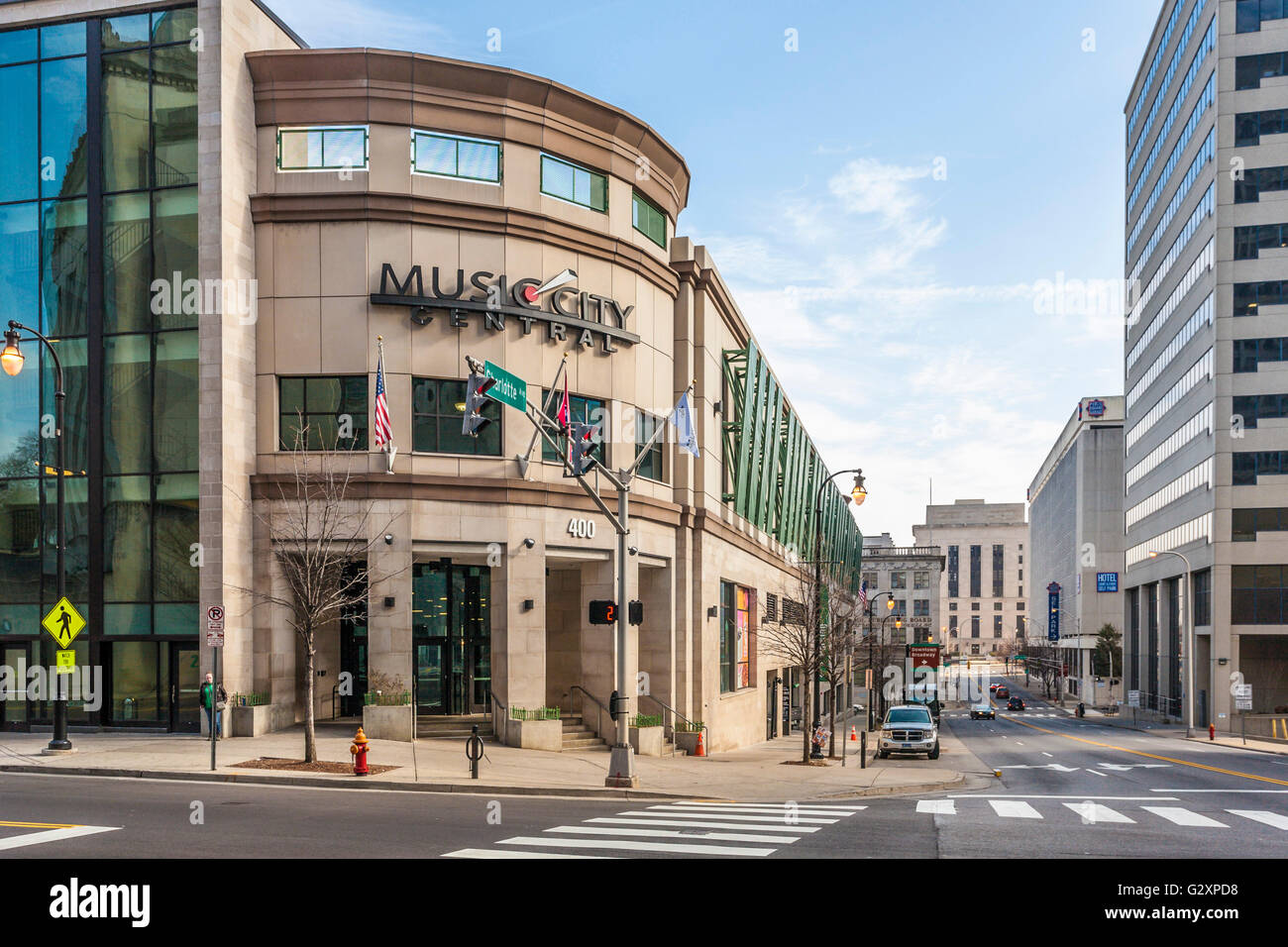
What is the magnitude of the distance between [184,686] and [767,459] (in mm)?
30740

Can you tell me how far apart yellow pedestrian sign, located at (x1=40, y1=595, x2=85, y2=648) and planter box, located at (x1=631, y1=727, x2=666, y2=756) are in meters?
15.4

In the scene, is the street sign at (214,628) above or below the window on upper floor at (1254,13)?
below

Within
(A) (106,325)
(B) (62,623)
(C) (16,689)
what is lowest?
(C) (16,689)

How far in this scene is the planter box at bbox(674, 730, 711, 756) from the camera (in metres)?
34.6

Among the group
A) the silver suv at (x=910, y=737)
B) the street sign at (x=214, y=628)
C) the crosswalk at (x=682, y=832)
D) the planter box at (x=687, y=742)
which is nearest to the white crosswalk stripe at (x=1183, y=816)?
the crosswalk at (x=682, y=832)

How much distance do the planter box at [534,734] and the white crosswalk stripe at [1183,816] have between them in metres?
15.1

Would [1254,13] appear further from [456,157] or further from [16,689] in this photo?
[16,689]

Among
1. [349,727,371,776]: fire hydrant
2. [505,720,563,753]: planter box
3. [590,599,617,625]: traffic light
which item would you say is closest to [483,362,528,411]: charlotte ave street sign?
[590,599,617,625]: traffic light

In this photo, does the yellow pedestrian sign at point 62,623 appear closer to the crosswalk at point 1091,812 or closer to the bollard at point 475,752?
the bollard at point 475,752

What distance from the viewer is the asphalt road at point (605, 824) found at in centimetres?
1370

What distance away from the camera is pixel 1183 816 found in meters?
19.2

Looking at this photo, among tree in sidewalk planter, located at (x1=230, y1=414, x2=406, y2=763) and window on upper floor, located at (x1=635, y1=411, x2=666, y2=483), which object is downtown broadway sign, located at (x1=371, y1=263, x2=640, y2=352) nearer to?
window on upper floor, located at (x1=635, y1=411, x2=666, y2=483)

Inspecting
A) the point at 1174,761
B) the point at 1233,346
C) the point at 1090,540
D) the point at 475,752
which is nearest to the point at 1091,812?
the point at 475,752
